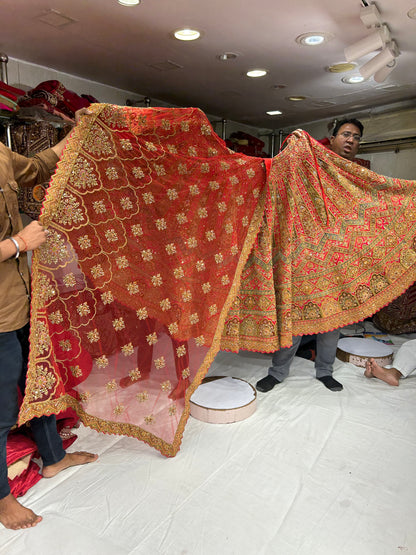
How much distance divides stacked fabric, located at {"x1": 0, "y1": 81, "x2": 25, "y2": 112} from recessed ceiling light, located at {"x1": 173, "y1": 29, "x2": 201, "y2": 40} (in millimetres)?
995

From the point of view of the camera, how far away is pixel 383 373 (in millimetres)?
2373

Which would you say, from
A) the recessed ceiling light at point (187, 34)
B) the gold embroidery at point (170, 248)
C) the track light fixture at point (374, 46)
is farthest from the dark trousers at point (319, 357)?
the recessed ceiling light at point (187, 34)

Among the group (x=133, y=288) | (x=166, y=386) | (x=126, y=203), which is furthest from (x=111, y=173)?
(x=166, y=386)

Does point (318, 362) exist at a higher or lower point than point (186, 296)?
lower

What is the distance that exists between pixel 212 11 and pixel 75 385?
6.52ft

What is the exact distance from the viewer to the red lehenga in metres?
1.39

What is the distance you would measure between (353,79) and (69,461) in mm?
3528

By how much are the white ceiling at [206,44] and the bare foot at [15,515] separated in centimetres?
219

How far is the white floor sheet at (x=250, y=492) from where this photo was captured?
1295 millimetres

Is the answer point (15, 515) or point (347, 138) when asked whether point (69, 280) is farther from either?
point (347, 138)

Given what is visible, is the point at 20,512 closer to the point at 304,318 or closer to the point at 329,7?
the point at 304,318

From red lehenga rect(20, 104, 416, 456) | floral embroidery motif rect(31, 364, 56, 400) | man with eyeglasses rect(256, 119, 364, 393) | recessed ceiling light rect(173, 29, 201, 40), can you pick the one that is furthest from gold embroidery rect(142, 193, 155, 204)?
recessed ceiling light rect(173, 29, 201, 40)

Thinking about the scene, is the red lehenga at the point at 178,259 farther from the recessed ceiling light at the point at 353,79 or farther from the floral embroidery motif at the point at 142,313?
the recessed ceiling light at the point at 353,79

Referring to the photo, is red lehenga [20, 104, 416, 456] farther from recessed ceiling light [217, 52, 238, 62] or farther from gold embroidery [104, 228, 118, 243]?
recessed ceiling light [217, 52, 238, 62]
